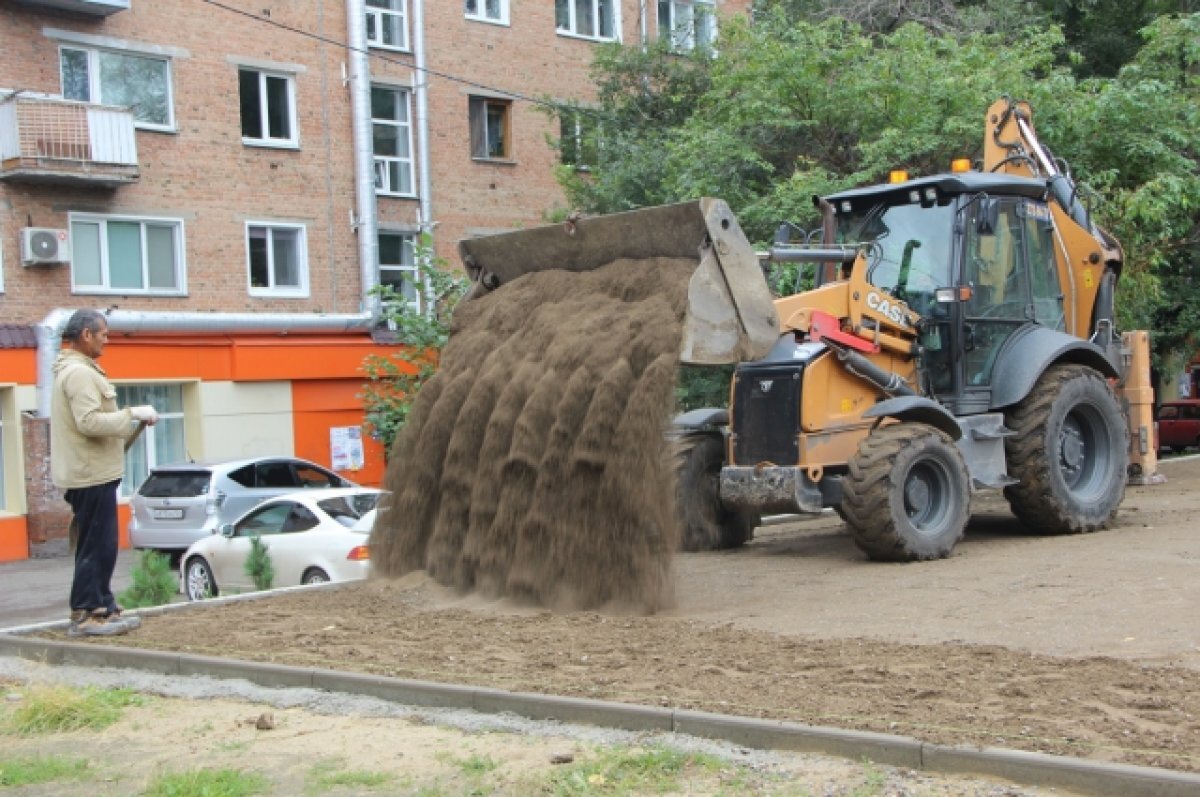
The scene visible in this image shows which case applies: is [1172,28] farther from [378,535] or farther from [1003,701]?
[1003,701]

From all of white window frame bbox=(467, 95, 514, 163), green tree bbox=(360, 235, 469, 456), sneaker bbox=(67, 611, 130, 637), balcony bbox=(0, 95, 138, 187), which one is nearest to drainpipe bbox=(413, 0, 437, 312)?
white window frame bbox=(467, 95, 514, 163)

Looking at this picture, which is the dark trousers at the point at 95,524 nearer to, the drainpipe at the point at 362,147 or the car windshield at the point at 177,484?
the car windshield at the point at 177,484

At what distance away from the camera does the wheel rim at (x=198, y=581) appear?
52.5 feet

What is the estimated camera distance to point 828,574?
1127 centimetres

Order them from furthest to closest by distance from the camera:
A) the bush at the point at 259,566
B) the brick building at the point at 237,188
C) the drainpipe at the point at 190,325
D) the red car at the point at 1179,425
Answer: the red car at the point at 1179,425, the brick building at the point at 237,188, the drainpipe at the point at 190,325, the bush at the point at 259,566

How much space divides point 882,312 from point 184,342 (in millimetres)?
16961

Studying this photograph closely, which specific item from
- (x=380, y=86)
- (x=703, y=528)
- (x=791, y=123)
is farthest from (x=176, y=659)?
(x=380, y=86)

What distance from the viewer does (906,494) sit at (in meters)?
11.5

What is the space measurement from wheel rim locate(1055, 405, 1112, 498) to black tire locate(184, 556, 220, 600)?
9.03 metres

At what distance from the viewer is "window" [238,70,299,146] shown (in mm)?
27984

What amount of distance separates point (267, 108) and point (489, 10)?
599 centimetres

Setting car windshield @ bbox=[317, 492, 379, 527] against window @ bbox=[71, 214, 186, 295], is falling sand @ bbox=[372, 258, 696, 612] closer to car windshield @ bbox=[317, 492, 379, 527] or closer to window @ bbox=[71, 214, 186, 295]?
car windshield @ bbox=[317, 492, 379, 527]

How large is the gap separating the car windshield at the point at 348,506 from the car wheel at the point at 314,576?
572mm

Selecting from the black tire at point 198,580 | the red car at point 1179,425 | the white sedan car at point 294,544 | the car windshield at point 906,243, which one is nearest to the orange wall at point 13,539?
the white sedan car at point 294,544
